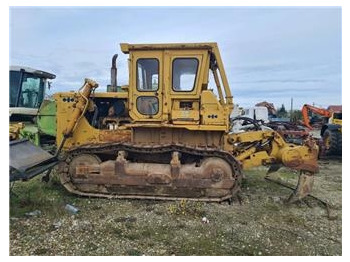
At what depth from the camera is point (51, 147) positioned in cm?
863

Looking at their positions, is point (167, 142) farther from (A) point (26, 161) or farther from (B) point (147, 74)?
(A) point (26, 161)

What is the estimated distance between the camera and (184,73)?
22.6 feet

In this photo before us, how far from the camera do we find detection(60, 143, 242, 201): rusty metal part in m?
6.48

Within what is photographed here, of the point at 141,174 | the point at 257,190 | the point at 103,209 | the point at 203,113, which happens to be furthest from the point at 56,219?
the point at 257,190

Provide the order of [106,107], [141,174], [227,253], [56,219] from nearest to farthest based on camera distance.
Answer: [227,253] → [56,219] → [141,174] → [106,107]

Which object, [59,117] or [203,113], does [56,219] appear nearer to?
[59,117]

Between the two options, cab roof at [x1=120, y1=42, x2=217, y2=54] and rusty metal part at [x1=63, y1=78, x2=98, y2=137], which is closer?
cab roof at [x1=120, y1=42, x2=217, y2=54]

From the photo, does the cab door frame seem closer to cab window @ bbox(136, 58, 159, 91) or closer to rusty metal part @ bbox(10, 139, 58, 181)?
cab window @ bbox(136, 58, 159, 91)

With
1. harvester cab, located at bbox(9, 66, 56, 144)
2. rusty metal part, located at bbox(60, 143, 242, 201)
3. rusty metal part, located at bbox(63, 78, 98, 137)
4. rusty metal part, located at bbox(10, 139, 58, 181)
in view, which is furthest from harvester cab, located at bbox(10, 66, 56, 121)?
rusty metal part, located at bbox(60, 143, 242, 201)

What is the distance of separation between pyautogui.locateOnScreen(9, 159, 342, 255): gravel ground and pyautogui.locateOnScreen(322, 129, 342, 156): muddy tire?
608cm

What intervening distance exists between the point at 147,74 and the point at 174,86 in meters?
0.61

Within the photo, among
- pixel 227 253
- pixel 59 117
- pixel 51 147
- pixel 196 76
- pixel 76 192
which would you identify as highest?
pixel 196 76

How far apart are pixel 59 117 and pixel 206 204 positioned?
12.0 ft

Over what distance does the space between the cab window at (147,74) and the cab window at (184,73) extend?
0.38m
